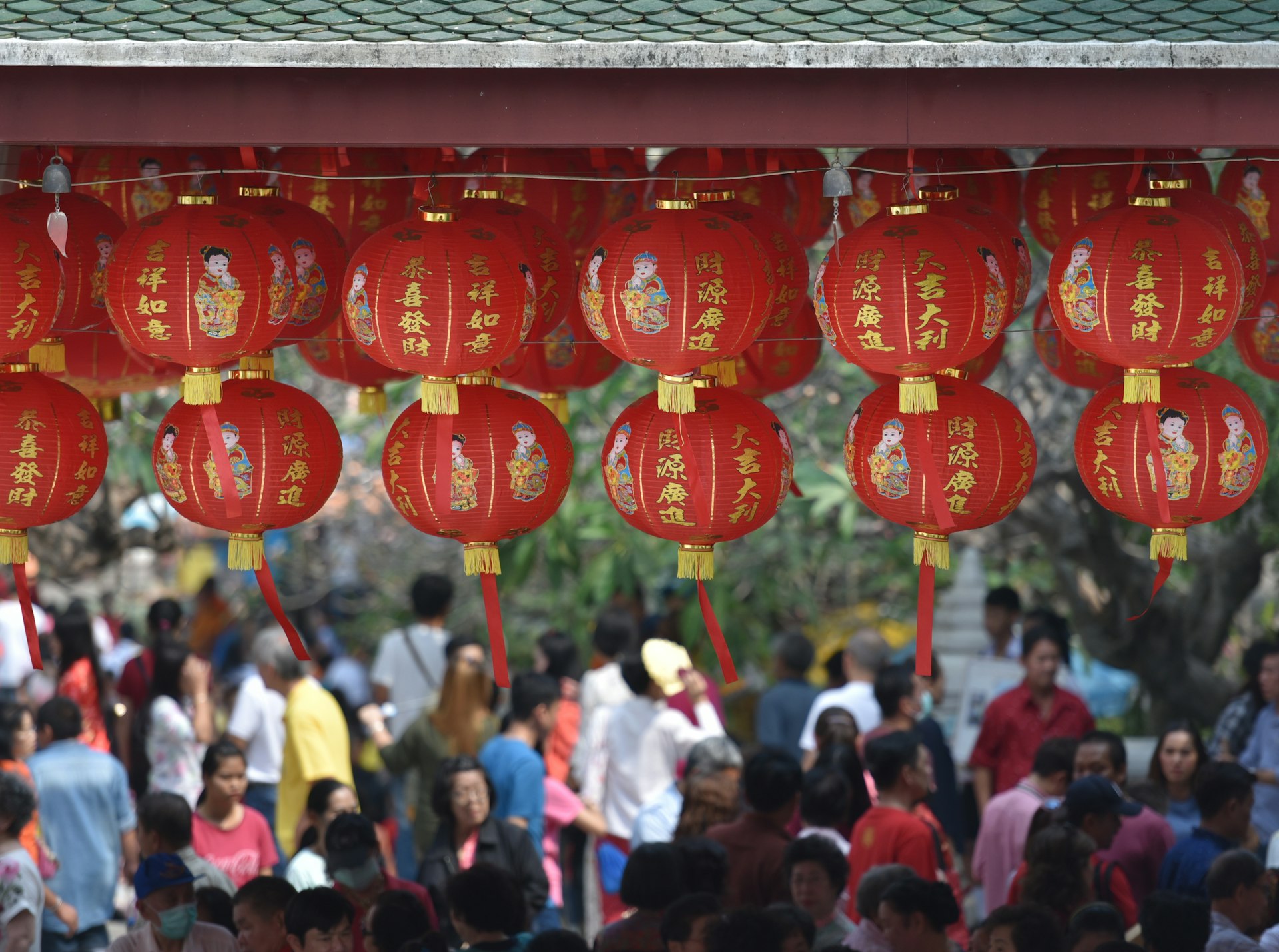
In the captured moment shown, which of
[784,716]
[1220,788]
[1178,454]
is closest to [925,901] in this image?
[1220,788]

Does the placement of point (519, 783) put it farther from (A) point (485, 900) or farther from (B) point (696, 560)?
(B) point (696, 560)

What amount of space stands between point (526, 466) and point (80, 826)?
333 centimetres

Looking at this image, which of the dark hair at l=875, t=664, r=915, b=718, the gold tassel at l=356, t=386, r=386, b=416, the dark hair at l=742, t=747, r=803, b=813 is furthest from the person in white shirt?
the gold tassel at l=356, t=386, r=386, b=416

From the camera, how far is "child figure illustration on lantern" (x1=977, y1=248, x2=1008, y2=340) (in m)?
5.07

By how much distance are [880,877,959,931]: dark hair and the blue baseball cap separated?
221 cm

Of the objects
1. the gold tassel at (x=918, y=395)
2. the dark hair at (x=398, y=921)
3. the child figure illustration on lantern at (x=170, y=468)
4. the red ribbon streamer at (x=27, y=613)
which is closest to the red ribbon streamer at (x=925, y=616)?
the gold tassel at (x=918, y=395)

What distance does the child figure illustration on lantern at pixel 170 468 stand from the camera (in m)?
5.36

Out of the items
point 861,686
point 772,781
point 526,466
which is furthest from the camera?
point 861,686

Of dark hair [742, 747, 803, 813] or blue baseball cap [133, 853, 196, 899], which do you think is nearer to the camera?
blue baseball cap [133, 853, 196, 899]

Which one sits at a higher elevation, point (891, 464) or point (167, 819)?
point (891, 464)

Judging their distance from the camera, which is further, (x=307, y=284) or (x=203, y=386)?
(x=307, y=284)

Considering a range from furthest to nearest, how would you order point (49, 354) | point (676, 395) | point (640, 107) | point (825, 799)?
point (825, 799), point (49, 354), point (676, 395), point (640, 107)

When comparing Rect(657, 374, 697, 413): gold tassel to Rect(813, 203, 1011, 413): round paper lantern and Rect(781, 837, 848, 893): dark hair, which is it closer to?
Rect(813, 203, 1011, 413): round paper lantern

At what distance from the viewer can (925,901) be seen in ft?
17.8
